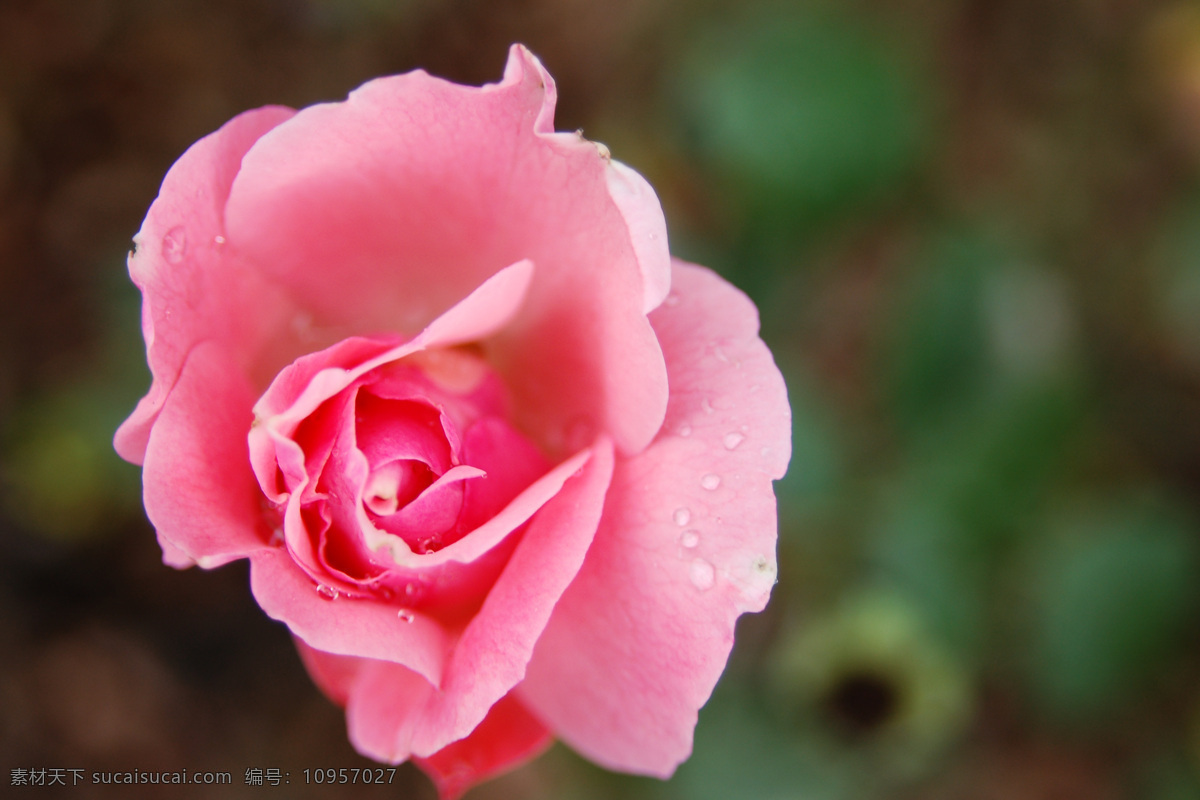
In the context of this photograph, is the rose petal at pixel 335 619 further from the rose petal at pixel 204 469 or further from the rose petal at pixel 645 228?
the rose petal at pixel 645 228

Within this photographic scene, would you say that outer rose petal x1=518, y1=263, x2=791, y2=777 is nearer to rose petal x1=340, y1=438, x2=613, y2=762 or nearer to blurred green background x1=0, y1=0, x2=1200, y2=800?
rose petal x1=340, y1=438, x2=613, y2=762

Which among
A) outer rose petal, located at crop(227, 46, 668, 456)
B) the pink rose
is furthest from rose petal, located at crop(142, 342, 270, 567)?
outer rose petal, located at crop(227, 46, 668, 456)

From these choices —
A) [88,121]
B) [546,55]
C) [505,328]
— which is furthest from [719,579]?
[88,121]

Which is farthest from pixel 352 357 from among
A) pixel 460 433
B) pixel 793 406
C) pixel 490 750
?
pixel 793 406

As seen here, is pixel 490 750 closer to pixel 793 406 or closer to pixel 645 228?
pixel 645 228

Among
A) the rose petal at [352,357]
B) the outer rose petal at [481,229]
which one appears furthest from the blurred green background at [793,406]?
the rose petal at [352,357]

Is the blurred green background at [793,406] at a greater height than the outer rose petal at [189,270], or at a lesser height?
lesser
